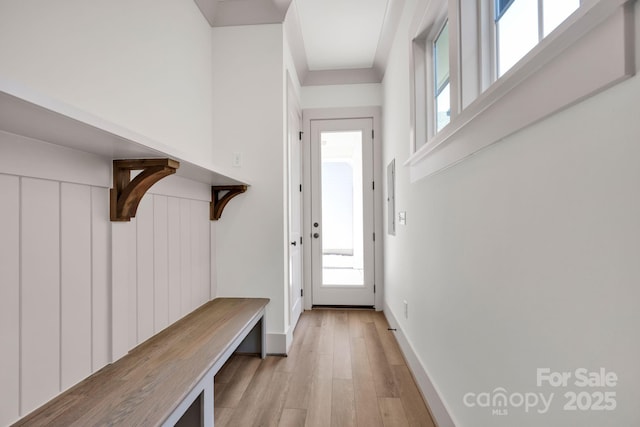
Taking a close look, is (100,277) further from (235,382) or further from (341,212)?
(341,212)

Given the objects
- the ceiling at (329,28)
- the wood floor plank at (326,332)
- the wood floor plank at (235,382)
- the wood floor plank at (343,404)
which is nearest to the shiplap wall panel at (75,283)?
the wood floor plank at (235,382)

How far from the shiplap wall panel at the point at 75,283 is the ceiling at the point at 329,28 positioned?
1802 mm

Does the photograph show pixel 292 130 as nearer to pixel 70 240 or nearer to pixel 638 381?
pixel 70 240

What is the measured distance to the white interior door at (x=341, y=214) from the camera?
3.58 m

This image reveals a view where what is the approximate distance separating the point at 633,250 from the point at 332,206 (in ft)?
10.2

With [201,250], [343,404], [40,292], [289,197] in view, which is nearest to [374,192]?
[289,197]

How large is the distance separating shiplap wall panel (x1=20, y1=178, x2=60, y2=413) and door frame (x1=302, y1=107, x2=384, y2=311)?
2609mm

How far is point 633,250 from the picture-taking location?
0.52 meters

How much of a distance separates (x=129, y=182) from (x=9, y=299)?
0.57 meters

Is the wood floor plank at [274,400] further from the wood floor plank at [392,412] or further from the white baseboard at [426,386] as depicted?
the white baseboard at [426,386]

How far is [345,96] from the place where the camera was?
3.58 m

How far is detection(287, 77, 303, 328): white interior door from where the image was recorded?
2.85 meters

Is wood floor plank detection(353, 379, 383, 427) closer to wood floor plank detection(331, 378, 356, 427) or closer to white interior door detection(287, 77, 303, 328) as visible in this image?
wood floor plank detection(331, 378, 356, 427)

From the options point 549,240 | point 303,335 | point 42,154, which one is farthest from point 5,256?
point 303,335
